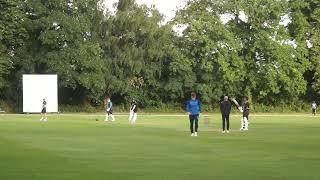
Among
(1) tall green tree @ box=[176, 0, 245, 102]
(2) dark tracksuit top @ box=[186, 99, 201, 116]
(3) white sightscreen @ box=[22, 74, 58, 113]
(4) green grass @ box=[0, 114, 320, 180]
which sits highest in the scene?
(1) tall green tree @ box=[176, 0, 245, 102]

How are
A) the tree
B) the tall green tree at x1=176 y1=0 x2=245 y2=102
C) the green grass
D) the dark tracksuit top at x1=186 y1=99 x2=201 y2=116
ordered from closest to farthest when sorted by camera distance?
the green grass
the dark tracksuit top at x1=186 y1=99 x2=201 y2=116
the tree
the tall green tree at x1=176 y1=0 x2=245 y2=102

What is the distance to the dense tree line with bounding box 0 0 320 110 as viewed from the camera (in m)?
74.9

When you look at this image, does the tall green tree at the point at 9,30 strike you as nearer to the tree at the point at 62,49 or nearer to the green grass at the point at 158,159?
the tree at the point at 62,49

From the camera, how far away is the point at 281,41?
258ft

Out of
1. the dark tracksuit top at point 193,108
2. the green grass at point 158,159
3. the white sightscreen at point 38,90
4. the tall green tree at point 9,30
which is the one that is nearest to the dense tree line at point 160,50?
the tall green tree at point 9,30

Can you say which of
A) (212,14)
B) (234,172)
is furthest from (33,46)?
(234,172)

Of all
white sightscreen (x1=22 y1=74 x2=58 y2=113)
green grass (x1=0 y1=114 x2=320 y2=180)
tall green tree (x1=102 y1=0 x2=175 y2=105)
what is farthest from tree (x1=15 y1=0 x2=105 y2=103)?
green grass (x1=0 y1=114 x2=320 y2=180)

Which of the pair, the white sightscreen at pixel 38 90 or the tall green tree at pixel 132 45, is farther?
the tall green tree at pixel 132 45

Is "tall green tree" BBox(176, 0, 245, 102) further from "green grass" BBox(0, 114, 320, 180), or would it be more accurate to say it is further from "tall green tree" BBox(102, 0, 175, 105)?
"green grass" BBox(0, 114, 320, 180)

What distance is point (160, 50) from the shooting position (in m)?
77.6

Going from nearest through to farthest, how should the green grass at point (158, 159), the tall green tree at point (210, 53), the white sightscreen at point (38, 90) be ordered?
the green grass at point (158, 159) → the white sightscreen at point (38, 90) → the tall green tree at point (210, 53)

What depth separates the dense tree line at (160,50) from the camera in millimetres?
74938

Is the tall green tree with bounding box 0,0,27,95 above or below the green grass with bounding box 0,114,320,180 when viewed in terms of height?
above

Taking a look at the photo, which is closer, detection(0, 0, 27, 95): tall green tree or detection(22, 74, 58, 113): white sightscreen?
detection(22, 74, 58, 113): white sightscreen
